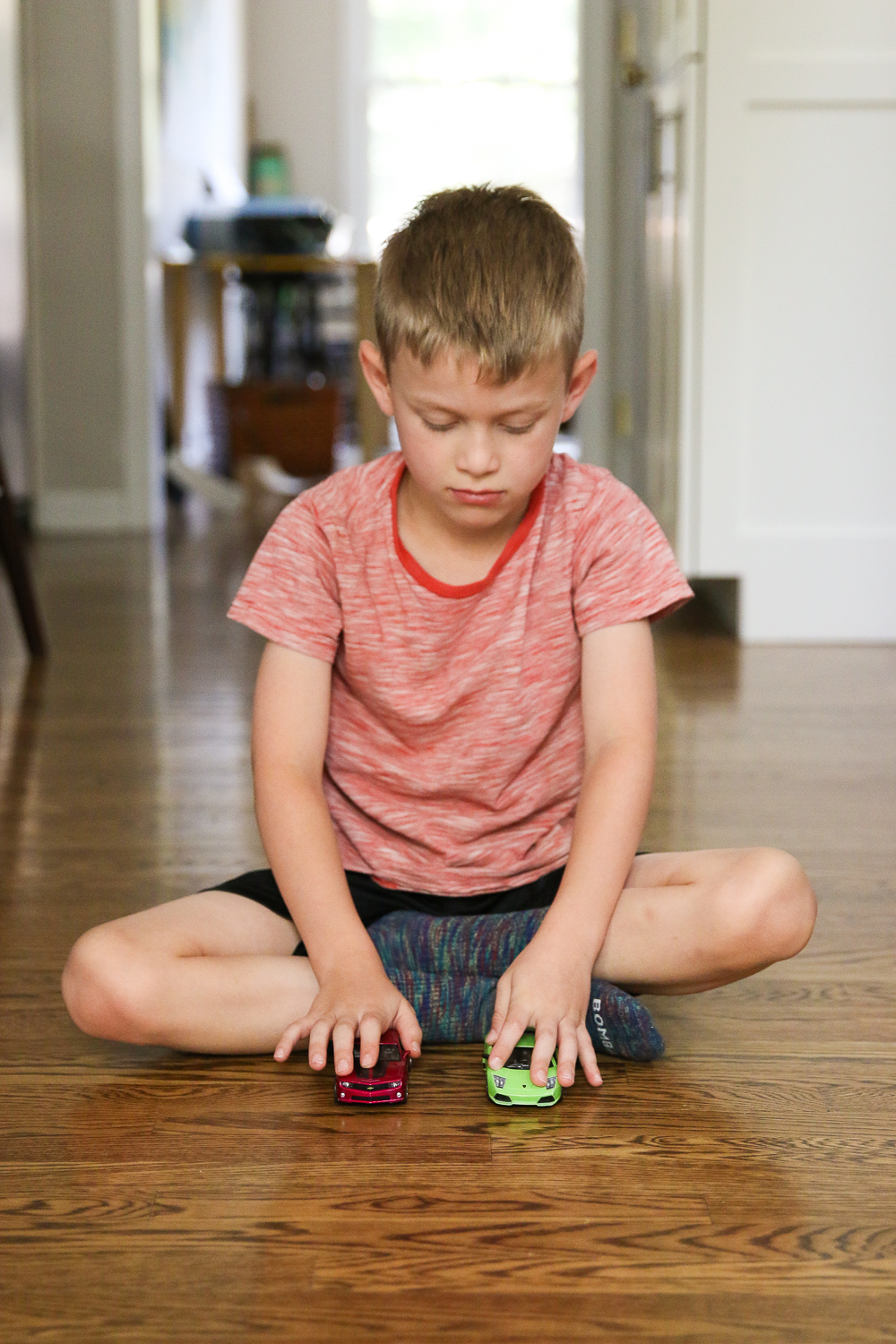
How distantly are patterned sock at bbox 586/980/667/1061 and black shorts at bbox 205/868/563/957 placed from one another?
0.11 metres

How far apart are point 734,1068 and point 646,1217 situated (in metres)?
0.20

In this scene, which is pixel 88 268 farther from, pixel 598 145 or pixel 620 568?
pixel 620 568

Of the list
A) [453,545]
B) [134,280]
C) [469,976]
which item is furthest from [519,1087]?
[134,280]

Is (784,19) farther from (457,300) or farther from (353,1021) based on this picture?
(353,1021)

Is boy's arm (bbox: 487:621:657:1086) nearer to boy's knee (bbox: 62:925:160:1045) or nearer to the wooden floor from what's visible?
the wooden floor

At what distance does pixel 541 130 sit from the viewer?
283 inches

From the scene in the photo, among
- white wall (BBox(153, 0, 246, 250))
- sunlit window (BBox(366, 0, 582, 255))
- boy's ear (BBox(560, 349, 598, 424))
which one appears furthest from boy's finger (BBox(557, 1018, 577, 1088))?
sunlit window (BBox(366, 0, 582, 255))

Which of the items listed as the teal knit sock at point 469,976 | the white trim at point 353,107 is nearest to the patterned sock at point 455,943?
the teal knit sock at point 469,976

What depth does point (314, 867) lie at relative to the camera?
0.89 metres

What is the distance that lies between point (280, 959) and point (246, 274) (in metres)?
4.39

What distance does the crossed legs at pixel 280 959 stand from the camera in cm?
85

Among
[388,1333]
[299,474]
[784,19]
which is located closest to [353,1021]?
[388,1333]

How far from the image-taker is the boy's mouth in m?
0.84

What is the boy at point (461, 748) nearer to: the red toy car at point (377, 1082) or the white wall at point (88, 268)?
the red toy car at point (377, 1082)
